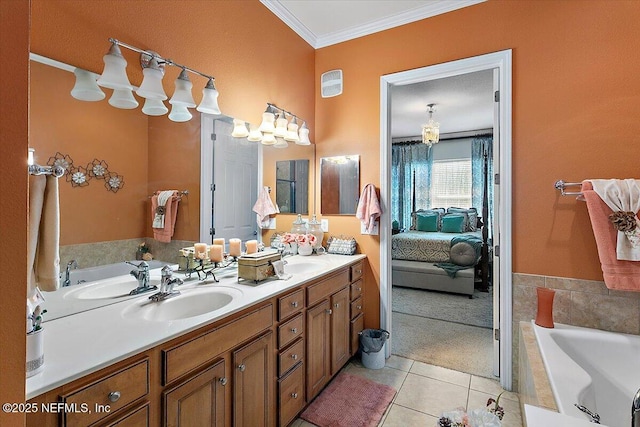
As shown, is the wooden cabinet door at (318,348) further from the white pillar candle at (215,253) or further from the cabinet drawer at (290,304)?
the white pillar candle at (215,253)

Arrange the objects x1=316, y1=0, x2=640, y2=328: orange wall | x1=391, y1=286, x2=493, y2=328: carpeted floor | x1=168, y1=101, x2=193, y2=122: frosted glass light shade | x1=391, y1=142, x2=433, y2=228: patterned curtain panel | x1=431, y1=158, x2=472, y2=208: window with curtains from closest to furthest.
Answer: x1=168, y1=101, x2=193, y2=122: frosted glass light shade, x1=316, y1=0, x2=640, y2=328: orange wall, x1=391, y1=286, x2=493, y2=328: carpeted floor, x1=431, y1=158, x2=472, y2=208: window with curtains, x1=391, y1=142, x2=433, y2=228: patterned curtain panel

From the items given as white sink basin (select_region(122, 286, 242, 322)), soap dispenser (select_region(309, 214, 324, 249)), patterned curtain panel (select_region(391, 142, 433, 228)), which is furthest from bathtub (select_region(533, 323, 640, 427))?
patterned curtain panel (select_region(391, 142, 433, 228))

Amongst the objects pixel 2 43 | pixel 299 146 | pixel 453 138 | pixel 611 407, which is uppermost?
pixel 453 138

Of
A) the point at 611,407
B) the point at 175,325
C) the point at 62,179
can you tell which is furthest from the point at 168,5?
the point at 611,407

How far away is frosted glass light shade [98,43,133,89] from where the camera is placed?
→ 1.37 meters

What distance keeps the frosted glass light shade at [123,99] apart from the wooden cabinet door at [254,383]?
4.30ft

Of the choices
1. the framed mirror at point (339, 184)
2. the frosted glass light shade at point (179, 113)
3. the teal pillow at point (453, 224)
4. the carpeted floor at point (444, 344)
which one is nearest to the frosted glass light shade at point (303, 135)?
the framed mirror at point (339, 184)

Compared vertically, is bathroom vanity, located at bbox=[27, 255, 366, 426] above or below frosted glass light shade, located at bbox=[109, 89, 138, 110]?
below

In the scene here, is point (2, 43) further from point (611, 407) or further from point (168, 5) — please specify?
point (611, 407)

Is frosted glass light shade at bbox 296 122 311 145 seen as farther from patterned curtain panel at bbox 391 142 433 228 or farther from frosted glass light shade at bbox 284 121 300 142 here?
patterned curtain panel at bbox 391 142 433 228

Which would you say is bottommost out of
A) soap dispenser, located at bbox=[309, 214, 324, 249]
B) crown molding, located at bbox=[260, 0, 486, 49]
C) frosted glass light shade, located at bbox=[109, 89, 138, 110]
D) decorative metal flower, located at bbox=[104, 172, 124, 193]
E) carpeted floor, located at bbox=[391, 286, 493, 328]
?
carpeted floor, located at bbox=[391, 286, 493, 328]

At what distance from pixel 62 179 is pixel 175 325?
2.65 ft

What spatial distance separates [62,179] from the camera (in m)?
1.31

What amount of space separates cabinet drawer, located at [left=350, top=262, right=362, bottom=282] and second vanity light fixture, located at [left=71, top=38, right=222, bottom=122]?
5.03ft
